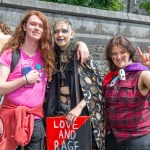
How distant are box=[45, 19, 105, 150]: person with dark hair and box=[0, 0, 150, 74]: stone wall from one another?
385cm

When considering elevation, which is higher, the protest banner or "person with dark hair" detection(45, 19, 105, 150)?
"person with dark hair" detection(45, 19, 105, 150)

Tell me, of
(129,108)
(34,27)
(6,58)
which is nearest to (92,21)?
(34,27)

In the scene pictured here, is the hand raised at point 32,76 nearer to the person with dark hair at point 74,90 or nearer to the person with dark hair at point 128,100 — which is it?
the person with dark hair at point 74,90

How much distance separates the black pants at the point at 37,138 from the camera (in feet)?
11.6

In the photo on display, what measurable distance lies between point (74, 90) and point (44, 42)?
1.75 feet

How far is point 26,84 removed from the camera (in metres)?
3.50

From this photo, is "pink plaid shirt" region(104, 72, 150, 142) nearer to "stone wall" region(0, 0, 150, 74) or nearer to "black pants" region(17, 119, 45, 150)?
"black pants" region(17, 119, 45, 150)

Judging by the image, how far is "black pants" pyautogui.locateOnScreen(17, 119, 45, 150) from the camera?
3.53 metres

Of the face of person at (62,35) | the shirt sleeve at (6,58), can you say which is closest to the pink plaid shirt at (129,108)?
the face of person at (62,35)

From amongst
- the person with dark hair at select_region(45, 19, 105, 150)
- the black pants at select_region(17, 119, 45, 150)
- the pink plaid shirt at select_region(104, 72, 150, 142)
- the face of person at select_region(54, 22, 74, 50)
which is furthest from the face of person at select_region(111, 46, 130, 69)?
the black pants at select_region(17, 119, 45, 150)

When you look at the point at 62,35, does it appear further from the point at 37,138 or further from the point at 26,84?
the point at 37,138

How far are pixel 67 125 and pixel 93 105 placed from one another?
31 centimetres

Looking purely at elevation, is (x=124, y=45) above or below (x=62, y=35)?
below

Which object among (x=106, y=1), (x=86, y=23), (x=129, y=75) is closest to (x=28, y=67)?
(x=129, y=75)
